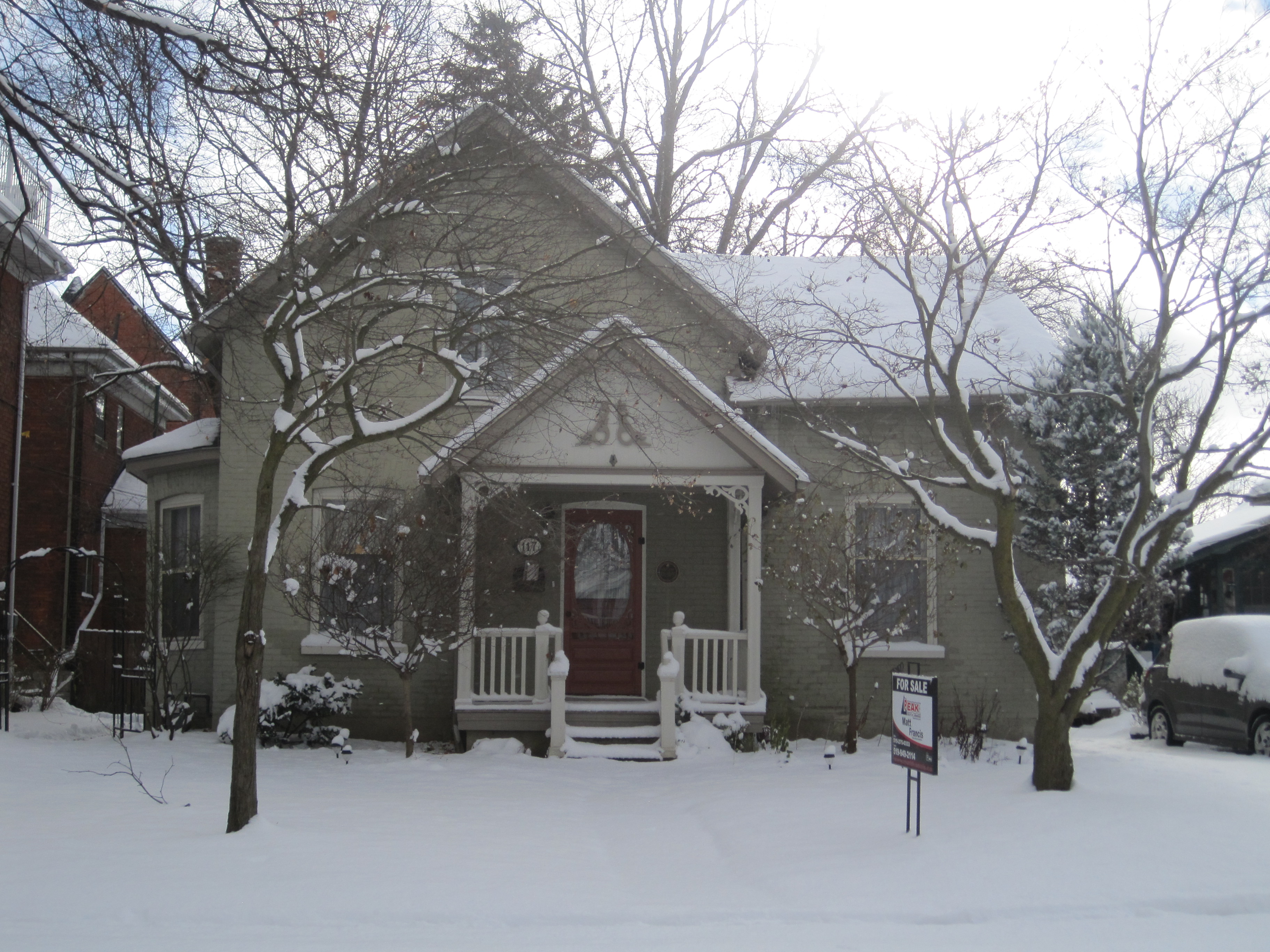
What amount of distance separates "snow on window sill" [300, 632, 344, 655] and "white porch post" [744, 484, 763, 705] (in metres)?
4.87

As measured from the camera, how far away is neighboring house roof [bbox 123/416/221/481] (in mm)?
13664

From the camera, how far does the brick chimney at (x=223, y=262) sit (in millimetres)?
7438

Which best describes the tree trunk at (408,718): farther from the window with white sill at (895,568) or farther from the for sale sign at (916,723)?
the for sale sign at (916,723)

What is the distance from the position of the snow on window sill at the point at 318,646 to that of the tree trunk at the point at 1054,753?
8.07 metres

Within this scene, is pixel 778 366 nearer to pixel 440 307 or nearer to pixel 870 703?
pixel 440 307

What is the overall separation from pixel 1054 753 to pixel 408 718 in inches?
249

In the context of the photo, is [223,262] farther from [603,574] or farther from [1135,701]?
[1135,701]

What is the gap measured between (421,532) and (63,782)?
3.75 meters

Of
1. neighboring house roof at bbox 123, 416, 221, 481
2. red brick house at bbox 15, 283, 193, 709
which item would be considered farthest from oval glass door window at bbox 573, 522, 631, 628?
red brick house at bbox 15, 283, 193, 709

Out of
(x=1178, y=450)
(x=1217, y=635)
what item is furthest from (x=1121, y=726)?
(x=1178, y=450)

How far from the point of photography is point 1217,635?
46.0 ft

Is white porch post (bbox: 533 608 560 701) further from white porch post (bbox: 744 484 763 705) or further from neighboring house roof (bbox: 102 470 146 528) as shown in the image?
neighboring house roof (bbox: 102 470 146 528)

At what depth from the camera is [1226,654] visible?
13.7m

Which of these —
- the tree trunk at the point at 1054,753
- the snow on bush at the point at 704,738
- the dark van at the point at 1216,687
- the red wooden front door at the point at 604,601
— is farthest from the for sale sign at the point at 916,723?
the dark van at the point at 1216,687
